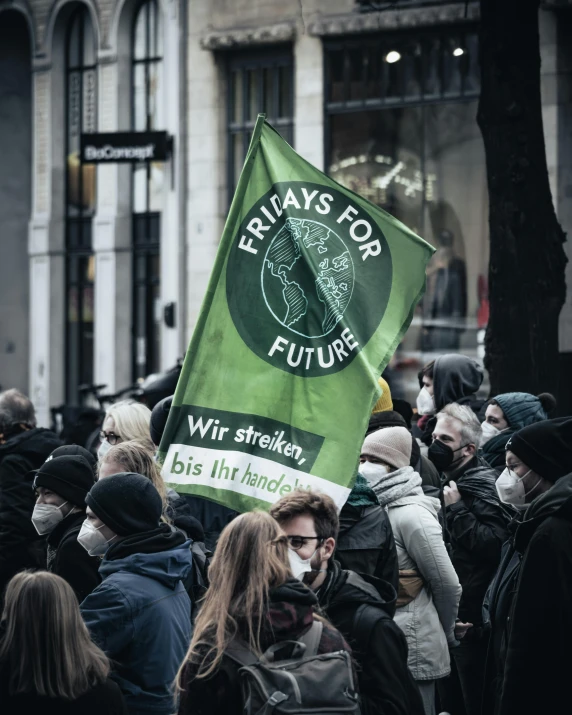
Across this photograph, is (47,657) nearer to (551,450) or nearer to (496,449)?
(551,450)

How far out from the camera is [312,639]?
11.4 ft

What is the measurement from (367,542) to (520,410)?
279cm

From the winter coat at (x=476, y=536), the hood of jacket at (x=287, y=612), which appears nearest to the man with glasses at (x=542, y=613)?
the hood of jacket at (x=287, y=612)

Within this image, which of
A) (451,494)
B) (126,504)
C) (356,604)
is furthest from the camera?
(451,494)

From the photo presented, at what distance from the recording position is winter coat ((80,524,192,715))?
4.24 metres

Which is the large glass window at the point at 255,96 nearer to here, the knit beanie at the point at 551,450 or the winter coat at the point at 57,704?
the knit beanie at the point at 551,450

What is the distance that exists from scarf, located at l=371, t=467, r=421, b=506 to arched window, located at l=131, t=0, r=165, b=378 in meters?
15.4

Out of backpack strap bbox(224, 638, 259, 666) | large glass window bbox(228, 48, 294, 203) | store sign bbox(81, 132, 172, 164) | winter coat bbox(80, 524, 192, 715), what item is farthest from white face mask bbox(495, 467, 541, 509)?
store sign bbox(81, 132, 172, 164)

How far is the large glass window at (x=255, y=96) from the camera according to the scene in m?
18.1

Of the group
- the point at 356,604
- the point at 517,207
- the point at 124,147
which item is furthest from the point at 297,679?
the point at 124,147

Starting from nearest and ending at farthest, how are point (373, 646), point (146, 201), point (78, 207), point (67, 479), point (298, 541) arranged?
point (373, 646), point (298, 541), point (67, 479), point (146, 201), point (78, 207)

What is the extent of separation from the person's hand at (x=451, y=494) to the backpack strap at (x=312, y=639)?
2933 mm

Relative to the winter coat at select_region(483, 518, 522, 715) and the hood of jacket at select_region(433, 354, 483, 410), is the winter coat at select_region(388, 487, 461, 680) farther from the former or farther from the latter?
the hood of jacket at select_region(433, 354, 483, 410)

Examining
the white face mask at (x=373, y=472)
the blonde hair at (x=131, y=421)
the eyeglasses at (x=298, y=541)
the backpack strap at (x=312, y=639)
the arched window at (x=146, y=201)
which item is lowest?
the backpack strap at (x=312, y=639)
